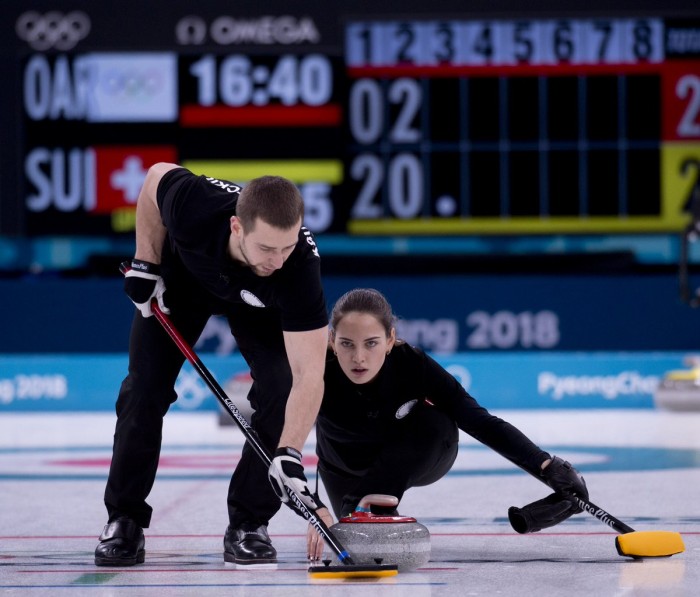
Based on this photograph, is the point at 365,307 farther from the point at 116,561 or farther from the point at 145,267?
the point at 116,561

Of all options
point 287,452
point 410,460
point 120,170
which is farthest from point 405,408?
point 120,170

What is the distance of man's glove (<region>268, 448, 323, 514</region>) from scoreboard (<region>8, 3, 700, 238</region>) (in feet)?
27.0

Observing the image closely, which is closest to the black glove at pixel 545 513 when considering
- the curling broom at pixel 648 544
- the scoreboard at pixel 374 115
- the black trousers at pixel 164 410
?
the curling broom at pixel 648 544

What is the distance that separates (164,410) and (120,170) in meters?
8.19

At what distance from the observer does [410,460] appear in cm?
368

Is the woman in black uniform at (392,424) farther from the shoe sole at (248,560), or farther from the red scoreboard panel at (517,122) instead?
Answer: the red scoreboard panel at (517,122)

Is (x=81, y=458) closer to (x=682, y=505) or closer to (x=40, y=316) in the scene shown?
(x=682, y=505)

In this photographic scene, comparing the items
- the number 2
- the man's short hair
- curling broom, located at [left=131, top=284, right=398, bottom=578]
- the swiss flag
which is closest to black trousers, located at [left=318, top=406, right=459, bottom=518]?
curling broom, located at [left=131, top=284, right=398, bottom=578]

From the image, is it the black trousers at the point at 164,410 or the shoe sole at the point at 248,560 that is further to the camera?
the black trousers at the point at 164,410

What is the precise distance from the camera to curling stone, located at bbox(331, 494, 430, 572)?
323 centimetres

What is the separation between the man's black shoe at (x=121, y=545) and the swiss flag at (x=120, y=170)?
8264 millimetres

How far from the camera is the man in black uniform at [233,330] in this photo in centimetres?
327

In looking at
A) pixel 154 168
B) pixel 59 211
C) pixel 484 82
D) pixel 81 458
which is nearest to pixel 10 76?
pixel 59 211

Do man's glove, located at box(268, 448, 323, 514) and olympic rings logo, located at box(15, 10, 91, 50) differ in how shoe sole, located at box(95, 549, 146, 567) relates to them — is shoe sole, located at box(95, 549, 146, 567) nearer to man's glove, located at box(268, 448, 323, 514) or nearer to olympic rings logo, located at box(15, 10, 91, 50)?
man's glove, located at box(268, 448, 323, 514)
